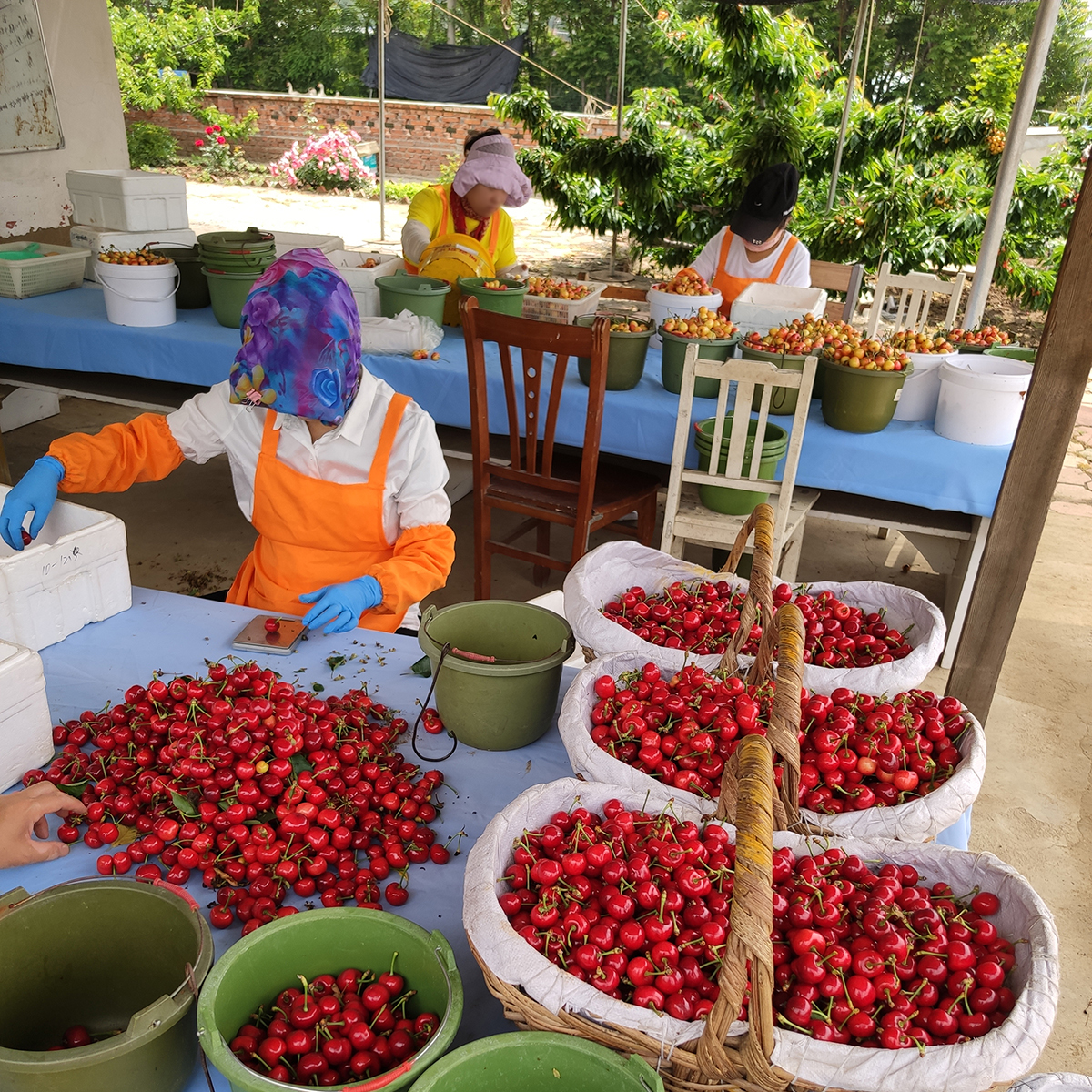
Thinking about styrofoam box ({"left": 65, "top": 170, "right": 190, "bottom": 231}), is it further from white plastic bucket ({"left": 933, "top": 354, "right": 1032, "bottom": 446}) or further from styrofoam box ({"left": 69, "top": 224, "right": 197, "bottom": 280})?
white plastic bucket ({"left": 933, "top": 354, "right": 1032, "bottom": 446})

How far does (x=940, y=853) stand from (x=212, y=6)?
24522mm

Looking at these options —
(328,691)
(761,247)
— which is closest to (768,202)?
(761,247)

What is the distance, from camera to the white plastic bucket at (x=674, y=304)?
357 cm

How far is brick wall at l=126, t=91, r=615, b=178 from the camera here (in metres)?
16.2

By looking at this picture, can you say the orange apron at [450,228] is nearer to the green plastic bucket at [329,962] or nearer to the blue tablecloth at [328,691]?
the blue tablecloth at [328,691]

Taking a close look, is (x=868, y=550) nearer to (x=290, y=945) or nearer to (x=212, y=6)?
(x=290, y=945)

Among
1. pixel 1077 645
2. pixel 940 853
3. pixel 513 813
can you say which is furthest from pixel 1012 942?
pixel 1077 645

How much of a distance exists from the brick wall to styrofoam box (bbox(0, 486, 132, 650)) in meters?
15.5

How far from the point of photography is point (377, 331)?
371 cm

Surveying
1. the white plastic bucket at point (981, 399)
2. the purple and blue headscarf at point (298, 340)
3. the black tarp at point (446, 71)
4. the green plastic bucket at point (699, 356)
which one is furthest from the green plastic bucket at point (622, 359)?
the black tarp at point (446, 71)

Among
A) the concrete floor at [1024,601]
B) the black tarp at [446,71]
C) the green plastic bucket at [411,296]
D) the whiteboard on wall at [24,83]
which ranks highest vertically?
the black tarp at [446,71]

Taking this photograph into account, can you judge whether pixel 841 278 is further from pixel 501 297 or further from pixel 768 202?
pixel 501 297

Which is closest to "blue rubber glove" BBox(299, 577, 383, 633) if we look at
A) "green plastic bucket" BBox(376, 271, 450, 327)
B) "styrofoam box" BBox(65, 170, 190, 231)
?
"green plastic bucket" BBox(376, 271, 450, 327)

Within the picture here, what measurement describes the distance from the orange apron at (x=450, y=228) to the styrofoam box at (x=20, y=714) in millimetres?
3521
